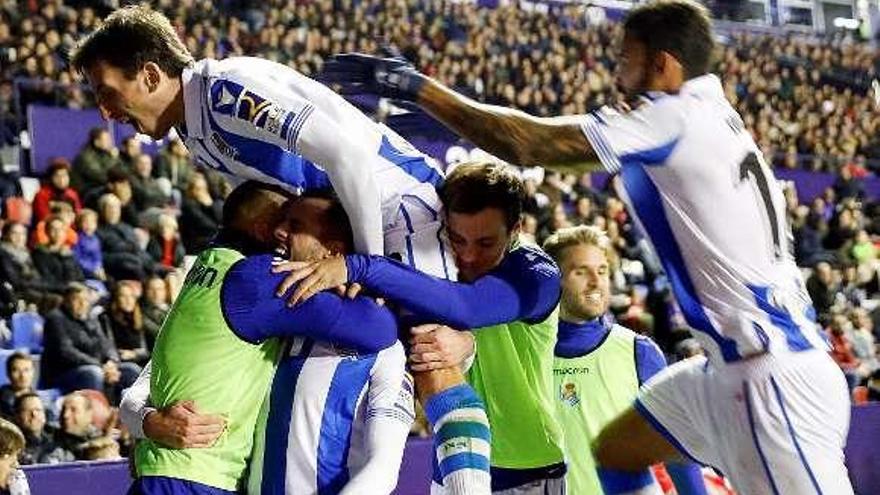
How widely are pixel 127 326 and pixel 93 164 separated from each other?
2.46 metres

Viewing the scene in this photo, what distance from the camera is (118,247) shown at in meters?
11.0

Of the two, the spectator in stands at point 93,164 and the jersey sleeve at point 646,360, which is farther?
the spectator in stands at point 93,164

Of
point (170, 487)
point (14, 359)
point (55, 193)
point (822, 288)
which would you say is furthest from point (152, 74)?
point (822, 288)

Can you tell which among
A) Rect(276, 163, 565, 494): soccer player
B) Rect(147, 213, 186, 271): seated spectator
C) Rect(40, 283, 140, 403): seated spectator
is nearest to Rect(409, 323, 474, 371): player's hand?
Rect(276, 163, 565, 494): soccer player

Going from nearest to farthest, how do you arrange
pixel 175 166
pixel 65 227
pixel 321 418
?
pixel 321 418 → pixel 65 227 → pixel 175 166

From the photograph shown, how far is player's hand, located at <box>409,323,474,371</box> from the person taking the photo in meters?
4.11

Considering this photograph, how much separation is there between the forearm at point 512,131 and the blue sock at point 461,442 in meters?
0.74

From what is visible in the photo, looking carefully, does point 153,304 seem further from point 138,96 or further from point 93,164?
point 138,96

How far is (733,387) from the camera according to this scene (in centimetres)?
416

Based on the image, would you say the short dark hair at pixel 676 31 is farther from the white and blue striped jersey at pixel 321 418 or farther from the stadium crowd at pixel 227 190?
the stadium crowd at pixel 227 190

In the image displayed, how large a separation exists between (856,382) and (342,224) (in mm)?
10772

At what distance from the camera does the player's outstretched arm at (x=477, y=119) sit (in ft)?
13.8

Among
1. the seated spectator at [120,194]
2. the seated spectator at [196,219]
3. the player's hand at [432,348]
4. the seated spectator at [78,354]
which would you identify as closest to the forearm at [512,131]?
the player's hand at [432,348]

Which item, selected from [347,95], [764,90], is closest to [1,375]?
[347,95]
